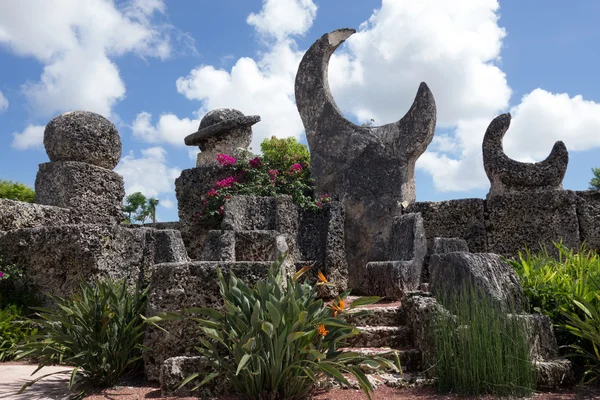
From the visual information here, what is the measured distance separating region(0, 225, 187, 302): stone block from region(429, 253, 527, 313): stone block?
3170 mm

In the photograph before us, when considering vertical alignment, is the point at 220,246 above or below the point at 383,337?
above

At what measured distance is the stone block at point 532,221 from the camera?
7.68m

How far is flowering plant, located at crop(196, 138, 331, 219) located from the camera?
898 cm

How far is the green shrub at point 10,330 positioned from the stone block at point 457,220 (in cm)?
550

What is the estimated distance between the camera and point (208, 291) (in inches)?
167

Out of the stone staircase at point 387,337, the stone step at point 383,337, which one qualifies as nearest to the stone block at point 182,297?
the stone staircase at point 387,337

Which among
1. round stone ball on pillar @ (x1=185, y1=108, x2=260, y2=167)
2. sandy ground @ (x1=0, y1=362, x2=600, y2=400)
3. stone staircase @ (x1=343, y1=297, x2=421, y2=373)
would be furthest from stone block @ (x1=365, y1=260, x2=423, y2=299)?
round stone ball on pillar @ (x1=185, y1=108, x2=260, y2=167)

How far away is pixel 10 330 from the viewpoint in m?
5.87

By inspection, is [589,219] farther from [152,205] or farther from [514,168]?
[152,205]

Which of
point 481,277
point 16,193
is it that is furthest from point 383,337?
point 16,193

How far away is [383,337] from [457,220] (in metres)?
3.64

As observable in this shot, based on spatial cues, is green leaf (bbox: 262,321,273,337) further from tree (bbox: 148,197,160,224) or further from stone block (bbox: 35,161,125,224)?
tree (bbox: 148,197,160,224)

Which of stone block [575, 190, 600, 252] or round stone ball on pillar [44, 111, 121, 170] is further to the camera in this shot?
round stone ball on pillar [44, 111, 121, 170]

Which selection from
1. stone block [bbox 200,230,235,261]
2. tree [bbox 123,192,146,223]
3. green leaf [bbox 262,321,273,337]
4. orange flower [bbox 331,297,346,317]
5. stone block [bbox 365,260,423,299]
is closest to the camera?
green leaf [bbox 262,321,273,337]
